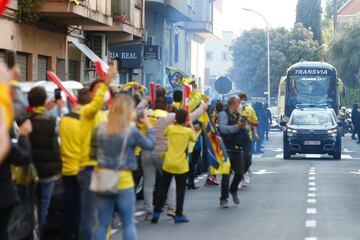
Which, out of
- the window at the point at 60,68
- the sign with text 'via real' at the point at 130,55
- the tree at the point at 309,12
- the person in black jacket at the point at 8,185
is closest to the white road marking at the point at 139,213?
the person in black jacket at the point at 8,185

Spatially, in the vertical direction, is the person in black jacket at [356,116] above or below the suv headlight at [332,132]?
below

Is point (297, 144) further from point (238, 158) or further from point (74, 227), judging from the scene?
point (74, 227)

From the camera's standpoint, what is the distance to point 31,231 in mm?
11164

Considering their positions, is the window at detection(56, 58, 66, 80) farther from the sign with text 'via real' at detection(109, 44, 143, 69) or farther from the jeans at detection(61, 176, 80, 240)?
the jeans at detection(61, 176, 80, 240)

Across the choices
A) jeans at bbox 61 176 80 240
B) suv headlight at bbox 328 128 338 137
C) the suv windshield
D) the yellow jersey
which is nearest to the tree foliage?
the suv windshield

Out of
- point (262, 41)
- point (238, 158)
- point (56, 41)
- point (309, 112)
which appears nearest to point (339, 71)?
point (262, 41)

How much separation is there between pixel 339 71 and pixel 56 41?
5303 cm

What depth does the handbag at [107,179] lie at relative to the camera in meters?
11.0

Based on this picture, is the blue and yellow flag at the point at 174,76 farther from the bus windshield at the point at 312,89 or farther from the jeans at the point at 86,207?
the bus windshield at the point at 312,89

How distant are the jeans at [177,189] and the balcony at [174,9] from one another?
1124 inches

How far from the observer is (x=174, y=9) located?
158 ft

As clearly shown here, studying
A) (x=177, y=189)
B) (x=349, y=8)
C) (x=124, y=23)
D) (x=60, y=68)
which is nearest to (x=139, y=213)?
(x=177, y=189)

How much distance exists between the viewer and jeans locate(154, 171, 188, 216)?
52.7 feet

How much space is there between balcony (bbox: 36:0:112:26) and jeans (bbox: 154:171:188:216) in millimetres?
10844
